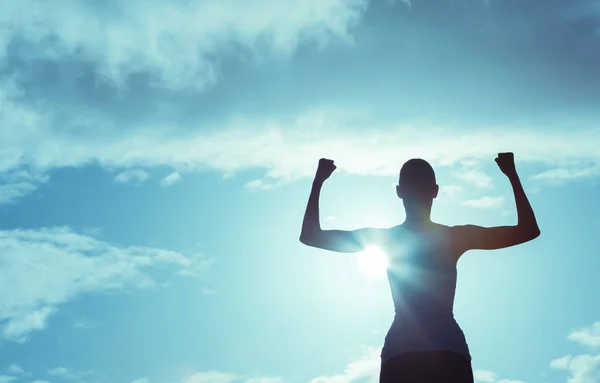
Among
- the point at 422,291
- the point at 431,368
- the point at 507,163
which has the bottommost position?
the point at 431,368

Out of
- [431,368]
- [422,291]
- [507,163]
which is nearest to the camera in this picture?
[431,368]

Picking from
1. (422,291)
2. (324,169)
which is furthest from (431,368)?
(324,169)

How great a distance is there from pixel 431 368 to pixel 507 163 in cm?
173

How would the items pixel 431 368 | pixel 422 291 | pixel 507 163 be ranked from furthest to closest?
1. pixel 507 163
2. pixel 422 291
3. pixel 431 368

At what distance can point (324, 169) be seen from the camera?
5285 mm

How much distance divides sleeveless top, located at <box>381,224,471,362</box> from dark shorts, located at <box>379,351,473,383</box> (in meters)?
0.04

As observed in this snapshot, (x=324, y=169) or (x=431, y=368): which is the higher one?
(x=324, y=169)

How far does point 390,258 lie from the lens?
479 cm

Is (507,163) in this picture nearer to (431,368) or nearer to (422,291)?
(422,291)

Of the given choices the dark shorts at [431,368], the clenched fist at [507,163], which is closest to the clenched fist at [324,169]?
the clenched fist at [507,163]

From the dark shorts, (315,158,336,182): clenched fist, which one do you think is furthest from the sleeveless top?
(315,158,336,182): clenched fist

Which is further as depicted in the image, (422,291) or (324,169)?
(324,169)

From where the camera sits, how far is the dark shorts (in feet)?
14.4

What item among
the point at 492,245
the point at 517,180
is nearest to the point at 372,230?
the point at 492,245
